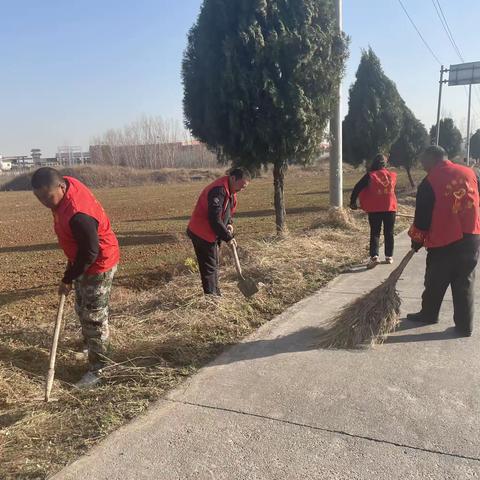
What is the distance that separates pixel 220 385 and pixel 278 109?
540 cm

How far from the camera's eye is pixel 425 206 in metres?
4.52

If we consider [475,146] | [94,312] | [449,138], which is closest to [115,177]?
[449,138]

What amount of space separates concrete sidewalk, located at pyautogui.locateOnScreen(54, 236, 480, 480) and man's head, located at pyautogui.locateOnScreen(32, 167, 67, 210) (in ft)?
5.30

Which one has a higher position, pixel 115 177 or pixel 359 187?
pixel 359 187

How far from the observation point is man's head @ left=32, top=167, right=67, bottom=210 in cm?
344

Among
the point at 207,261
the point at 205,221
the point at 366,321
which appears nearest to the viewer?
the point at 366,321

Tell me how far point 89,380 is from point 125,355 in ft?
1.45

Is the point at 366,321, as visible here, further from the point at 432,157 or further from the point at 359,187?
the point at 359,187

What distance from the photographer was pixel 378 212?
7.36 metres

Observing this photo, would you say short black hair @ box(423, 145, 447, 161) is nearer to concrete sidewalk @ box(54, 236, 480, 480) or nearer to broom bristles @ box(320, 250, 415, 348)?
broom bristles @ box(320, 250, 415, 348)

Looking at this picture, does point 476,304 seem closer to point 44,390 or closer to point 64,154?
point 44,390

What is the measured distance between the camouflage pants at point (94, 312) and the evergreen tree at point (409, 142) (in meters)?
20.6

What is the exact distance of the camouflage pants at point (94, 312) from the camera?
3.87m

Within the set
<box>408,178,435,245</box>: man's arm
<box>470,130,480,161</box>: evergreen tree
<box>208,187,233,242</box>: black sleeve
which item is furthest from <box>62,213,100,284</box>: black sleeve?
<box>470,130,480,161</box>: evergreen tree
